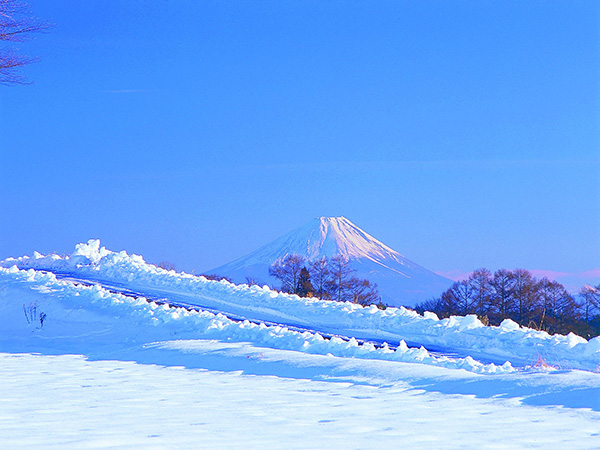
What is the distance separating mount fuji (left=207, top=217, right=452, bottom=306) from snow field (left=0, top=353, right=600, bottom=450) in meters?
60.0

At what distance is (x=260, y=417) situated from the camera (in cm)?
472

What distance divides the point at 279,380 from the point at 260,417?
2130 millimetres

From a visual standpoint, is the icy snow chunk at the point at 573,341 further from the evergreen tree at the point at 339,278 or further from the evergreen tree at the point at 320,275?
the evergreen tree at the point at 320,275

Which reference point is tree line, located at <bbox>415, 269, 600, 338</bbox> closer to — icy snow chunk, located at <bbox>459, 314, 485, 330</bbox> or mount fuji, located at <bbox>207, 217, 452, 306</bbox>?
icy snow chunk, located at <bbox>459, 314, 485, 330</bbox>

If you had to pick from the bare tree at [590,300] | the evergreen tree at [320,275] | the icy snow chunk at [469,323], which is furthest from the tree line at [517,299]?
the icy snow chunk at [469,323]

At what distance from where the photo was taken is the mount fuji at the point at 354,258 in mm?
71438

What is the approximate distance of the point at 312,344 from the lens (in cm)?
898

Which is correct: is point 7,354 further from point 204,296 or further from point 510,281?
point 510,281

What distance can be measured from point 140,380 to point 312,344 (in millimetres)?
2996

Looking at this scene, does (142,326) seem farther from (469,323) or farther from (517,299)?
(517,299)

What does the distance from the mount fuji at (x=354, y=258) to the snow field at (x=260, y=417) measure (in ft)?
197

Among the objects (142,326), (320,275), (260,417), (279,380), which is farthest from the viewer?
(320,275)

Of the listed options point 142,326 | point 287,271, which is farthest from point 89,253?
point 287,271

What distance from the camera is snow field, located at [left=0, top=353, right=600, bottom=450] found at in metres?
3.86
